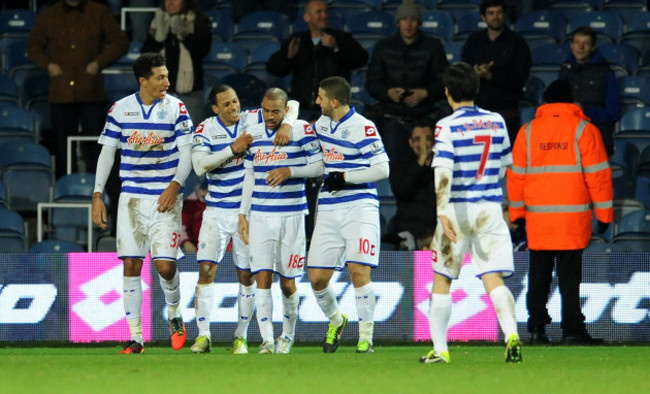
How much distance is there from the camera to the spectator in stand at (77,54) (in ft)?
47.3

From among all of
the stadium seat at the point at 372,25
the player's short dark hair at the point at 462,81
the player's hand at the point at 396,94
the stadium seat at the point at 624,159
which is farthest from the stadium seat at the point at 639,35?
the player's short dark hair at the point at 462,81

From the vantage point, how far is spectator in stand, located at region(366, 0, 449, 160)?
13.6m

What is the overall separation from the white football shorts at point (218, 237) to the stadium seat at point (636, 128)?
608 cm

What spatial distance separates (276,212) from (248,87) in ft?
16.3

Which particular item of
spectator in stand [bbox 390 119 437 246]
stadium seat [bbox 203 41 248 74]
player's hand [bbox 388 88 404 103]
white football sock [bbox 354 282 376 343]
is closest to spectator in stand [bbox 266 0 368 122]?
player's hand [bbox 388 88 404 103]

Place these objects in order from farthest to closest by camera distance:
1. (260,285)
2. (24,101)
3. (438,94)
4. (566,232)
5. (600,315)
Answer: (24,101)
(438,94)
(600,315)
(566,232)
(260,285)

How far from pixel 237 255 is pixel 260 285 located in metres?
0.62

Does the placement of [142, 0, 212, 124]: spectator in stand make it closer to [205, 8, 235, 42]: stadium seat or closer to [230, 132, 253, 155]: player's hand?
[205, 8, 235, 42]: stadium seat

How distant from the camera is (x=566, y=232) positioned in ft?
36.2

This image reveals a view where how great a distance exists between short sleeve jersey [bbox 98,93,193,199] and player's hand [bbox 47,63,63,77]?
4300 millimetres

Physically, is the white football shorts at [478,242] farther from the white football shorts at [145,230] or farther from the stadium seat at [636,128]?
the stadium seat at [636,128]

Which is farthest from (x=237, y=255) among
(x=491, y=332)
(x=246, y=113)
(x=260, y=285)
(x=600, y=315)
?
(x=600, y=315)

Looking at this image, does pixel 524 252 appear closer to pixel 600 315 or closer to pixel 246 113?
pixel 600 315

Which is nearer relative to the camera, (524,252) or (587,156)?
(587,156)
